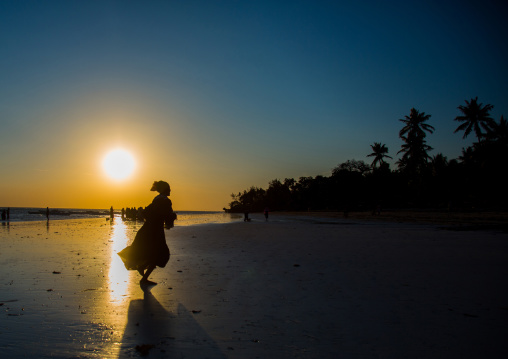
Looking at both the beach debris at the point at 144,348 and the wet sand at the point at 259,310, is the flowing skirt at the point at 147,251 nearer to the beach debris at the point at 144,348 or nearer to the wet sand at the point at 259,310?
the wet sand at the point at 259,310

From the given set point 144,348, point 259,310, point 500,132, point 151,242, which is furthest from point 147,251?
point 500,132

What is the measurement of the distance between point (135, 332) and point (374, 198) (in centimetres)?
7910

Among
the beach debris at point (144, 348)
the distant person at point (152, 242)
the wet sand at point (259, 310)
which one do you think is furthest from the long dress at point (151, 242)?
the beach debris at point (144, 348)

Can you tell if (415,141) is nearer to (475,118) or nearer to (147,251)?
(475,118)

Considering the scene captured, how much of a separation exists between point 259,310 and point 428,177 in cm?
6697

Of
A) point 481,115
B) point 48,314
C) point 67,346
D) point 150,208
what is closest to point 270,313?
point 67,346

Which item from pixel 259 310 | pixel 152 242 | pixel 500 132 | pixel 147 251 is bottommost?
pixel 259 310

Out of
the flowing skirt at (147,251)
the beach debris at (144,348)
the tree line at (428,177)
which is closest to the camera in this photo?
the beach debris at (144,348)

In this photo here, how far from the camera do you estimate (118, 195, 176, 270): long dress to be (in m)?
6.80

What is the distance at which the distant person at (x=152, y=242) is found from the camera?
6.79 meters

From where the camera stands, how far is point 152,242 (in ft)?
22.7

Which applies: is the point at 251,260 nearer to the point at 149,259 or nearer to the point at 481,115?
the point at 149,259

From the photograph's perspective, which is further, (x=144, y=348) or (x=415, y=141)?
(x=415, y=141)

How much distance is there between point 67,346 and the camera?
354 centimetres
